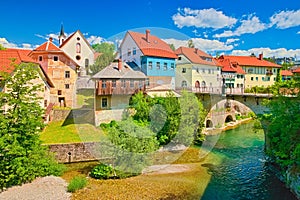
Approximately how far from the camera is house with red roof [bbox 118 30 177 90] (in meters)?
34.9

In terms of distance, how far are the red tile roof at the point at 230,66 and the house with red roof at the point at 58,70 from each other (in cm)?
3217

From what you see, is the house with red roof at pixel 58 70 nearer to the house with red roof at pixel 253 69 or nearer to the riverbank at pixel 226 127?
the riverbank at pixel 226 127

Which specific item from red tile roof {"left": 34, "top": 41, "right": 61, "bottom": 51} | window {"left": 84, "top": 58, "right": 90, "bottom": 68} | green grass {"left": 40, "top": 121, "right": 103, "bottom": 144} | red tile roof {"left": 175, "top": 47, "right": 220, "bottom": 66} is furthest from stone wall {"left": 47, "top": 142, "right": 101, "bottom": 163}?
red tile roof {"left": 175, "top": 47, "right": 220, "bottom": 66}

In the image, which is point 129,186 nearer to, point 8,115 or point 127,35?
point 8,115

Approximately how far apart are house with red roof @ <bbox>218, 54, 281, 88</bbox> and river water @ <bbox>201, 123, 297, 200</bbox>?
2914cm

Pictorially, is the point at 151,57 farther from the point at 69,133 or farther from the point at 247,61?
the point at 247,61

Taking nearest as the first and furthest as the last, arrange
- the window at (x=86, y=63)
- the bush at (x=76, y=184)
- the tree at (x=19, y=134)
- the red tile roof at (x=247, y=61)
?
the tree at (x=19, y=134), the bush at (x=76, y=184), the window at (x=86, y=63), the red tile roof at (x=247, y=61)

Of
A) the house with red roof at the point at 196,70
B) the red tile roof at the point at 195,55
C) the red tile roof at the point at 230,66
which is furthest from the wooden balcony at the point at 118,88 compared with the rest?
the red tile roof at the point at 230,66

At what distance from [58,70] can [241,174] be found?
23.8 m

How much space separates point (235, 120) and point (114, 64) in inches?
907

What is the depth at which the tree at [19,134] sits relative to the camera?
16031 mm

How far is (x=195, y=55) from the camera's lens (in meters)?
46.6

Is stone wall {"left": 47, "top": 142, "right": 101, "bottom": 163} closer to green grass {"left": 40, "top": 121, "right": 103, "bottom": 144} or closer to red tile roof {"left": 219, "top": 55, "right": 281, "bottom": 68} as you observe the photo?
green grass {"left": 40, "top": 121, "right": 103, "bottom": 144}

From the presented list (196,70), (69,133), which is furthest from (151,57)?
(69,133)
